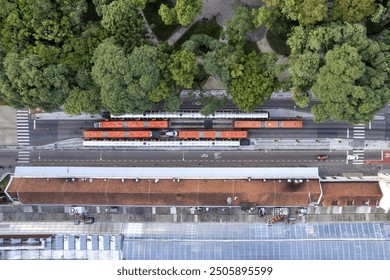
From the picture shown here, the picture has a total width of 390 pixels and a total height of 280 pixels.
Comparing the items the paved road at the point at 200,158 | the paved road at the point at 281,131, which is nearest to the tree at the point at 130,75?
the paved road at the point at 281,131

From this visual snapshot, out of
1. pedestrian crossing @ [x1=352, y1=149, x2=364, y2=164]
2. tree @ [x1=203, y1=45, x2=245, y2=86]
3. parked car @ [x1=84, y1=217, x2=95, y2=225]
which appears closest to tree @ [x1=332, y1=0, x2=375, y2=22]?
tree @ [x1=203, y1=45, x2=245, y2=86]

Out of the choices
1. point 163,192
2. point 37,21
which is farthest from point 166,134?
Answer: point 37,21

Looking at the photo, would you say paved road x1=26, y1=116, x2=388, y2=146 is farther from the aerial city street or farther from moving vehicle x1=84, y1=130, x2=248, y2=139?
moving vehicle x1=84, y1=130, x2=248, y2=139

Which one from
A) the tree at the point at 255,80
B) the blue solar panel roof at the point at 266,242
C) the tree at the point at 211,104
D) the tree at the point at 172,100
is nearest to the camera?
the tree at the point at 255,80

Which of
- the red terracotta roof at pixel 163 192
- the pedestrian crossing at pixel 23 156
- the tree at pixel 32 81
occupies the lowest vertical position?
the red terracotta roof at pixel 163 192

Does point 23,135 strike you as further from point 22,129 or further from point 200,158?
point 200,158

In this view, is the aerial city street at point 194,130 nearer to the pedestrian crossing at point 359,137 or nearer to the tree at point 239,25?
the tree at point 239,25
